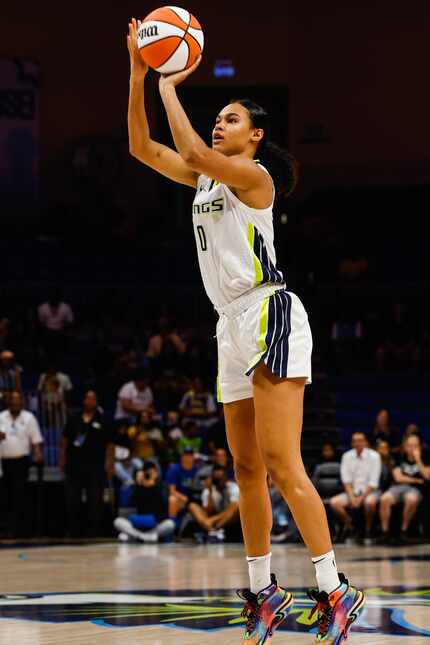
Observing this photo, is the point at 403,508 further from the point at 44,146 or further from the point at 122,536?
the point at 44,146

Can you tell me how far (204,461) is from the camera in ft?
48.3

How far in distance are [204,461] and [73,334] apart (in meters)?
5.17

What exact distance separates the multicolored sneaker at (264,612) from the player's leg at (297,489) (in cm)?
20

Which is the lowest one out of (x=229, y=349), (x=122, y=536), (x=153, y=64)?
(x=122, y=536)

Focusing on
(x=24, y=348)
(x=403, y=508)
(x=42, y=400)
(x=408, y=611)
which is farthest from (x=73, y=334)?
(x=408, y=611)

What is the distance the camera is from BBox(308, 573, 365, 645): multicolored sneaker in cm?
445

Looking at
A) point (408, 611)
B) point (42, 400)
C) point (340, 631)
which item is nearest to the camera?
point (340, 631)

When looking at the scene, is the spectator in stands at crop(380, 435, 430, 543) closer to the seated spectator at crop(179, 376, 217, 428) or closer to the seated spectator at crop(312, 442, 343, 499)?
the seated spectator at crop(312, 442, 343, 499)

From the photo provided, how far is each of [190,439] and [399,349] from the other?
5.39 m

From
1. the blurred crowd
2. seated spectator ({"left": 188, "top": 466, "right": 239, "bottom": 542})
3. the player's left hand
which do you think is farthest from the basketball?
seated spectator ({"left": 188, "top": 466, "right": 239, "bottom": 542})

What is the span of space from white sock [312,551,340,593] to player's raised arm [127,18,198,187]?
1.73 meters

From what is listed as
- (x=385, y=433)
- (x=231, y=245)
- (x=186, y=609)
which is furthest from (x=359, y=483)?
Result: (x=231, y=245)

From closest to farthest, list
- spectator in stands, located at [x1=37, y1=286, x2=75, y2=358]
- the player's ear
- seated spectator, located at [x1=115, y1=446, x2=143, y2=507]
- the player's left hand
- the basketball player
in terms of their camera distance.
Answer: the basketball player < the player's left hand < the player's ear < seated spectator, located at [x1=115, y1=446, x2=143, y2=507] < spectator in stands, located at [x1=37, y1=286, x2=75, y2=358]

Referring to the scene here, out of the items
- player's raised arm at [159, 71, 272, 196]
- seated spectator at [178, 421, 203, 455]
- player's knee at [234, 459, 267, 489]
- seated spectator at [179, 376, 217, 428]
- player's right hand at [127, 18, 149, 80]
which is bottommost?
seated spectator at [178, 421, 203, 455]
